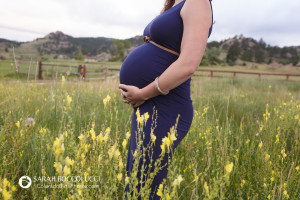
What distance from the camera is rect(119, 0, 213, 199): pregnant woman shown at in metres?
1.21

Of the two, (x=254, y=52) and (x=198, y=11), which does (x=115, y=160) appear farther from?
(x=254, y=52)

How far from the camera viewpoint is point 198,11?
1196mm

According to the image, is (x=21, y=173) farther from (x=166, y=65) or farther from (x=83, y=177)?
(x=166, y=65)

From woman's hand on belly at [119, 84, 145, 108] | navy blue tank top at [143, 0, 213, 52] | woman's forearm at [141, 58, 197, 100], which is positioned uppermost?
navy blue tank top at [143, 0, 213, 52]

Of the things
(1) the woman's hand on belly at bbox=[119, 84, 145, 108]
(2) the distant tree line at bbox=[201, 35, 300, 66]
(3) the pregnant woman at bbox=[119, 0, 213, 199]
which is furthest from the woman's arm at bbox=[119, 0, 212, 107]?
(2) the distant tree line at bbox=[201, 35, 300, 66]

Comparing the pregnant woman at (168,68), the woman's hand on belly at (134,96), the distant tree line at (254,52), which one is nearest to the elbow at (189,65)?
the pregnant woman at (168,68)

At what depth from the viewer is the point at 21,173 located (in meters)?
1.92

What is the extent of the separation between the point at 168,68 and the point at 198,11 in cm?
34

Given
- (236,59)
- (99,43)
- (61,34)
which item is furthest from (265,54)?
(61,34)

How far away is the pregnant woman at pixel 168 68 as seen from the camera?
1210mm

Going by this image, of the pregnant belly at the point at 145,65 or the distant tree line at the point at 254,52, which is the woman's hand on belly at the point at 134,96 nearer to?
the pregnant belly at the point at 145,65

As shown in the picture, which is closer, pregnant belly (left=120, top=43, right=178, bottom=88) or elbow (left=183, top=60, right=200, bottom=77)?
elbow (left=183, top=60, right=200, bottom=77)

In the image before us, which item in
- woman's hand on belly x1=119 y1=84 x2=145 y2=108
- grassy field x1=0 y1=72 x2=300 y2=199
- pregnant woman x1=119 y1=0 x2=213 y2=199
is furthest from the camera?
woman's hand on belly x1=119 y1=84 x2=145 y2=108

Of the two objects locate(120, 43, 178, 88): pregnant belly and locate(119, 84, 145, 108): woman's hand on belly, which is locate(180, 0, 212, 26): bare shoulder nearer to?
locate(120, 43, 178, 88): pregnant belly
